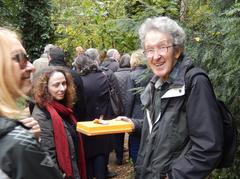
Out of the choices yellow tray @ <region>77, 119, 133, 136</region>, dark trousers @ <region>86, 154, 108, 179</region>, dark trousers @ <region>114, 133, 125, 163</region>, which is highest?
yellow tray @ <region>77, 119, 133, 136</region>

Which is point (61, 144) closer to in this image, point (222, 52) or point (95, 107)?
point (222, 52)

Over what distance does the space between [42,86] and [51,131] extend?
54 cm

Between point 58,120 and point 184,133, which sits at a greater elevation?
point 184,133

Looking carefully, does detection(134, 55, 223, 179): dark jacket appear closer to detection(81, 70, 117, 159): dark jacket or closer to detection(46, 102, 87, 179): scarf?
detection(46, 102, 87, 179): scarf

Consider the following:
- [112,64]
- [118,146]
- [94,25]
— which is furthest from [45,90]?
[94,25]

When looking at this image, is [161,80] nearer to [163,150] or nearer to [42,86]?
[163,150]

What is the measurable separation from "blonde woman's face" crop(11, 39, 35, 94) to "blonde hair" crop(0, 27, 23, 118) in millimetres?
28

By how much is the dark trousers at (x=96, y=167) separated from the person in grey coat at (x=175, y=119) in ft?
10.2

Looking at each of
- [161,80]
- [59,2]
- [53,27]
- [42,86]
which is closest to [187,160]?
[161,80]

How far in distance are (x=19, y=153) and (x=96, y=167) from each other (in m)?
4.41

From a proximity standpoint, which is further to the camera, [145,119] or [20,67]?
[145,119]

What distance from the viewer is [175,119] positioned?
2.62 metres

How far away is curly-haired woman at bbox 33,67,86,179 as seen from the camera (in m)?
3.84

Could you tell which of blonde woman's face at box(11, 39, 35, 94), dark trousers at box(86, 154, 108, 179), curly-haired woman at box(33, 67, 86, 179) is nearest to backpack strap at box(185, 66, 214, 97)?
blonde woman's face at box(11, 39, 35, 94)
